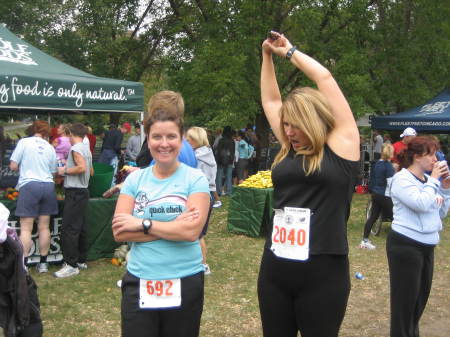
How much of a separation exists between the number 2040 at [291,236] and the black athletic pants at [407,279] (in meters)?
1.54

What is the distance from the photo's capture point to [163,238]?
93.7 inches

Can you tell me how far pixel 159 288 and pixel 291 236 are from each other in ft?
2.13

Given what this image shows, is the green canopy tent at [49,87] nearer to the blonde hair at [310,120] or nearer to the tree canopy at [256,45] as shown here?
the blonde hair at [310,120]

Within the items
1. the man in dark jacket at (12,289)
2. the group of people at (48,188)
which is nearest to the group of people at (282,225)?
the man in dark jacket at (12,289)

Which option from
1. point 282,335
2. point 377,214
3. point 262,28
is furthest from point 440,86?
point 282,335

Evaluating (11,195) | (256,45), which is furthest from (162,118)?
(256,45)

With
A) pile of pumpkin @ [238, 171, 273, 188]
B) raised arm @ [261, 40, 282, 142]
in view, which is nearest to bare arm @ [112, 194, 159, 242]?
raised arm @ [261, 40, 282, 142]

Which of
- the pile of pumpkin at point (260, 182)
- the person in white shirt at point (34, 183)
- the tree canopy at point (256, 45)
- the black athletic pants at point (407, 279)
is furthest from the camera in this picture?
the tree canopy at point (256, 45)

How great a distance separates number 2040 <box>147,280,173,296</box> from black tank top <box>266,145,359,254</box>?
2.21 feet

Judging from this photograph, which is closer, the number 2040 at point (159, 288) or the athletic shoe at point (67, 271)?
the number 2040 at point (159, 288)

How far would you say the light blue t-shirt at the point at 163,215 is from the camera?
2.41 meters

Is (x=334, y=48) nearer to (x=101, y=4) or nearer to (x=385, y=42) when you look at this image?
(x=385, y=42)

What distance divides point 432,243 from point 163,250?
2116mm

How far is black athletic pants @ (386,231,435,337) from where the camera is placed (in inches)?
142
